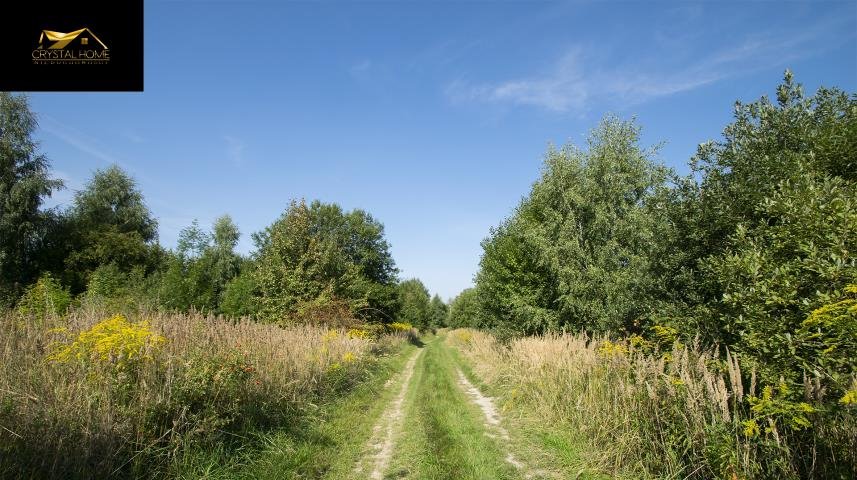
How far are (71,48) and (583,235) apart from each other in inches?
676

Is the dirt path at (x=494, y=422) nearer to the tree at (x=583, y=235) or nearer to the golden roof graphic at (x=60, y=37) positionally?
the tree at (x=583, y=235)

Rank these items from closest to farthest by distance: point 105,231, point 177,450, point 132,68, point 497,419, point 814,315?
1. point 814,315
2. point 177,450
3. point 132,68
4. point 497,419
5. point 105,231

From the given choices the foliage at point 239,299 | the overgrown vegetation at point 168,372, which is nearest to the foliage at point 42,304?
the overgrown vegetation at point 168,372

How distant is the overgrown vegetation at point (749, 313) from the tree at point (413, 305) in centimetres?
4835

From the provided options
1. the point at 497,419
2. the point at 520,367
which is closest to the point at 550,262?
the point at 520,367

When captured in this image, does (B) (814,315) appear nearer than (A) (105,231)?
Yes

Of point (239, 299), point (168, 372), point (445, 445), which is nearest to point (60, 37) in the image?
point (168, 372)

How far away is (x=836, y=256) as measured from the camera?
522cm

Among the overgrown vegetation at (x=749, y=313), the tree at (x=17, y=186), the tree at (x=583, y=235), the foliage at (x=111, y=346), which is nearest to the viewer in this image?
the overgrown vegetation at (x=749, y=313)

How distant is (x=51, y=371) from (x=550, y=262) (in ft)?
54.4

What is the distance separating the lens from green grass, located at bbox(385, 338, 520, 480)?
6.89 meters

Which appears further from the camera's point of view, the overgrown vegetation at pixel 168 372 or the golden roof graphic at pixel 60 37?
the golden roof graphic at pixel 60 37

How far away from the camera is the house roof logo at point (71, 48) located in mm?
6398

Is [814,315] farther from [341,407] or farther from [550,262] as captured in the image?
[550,262]
